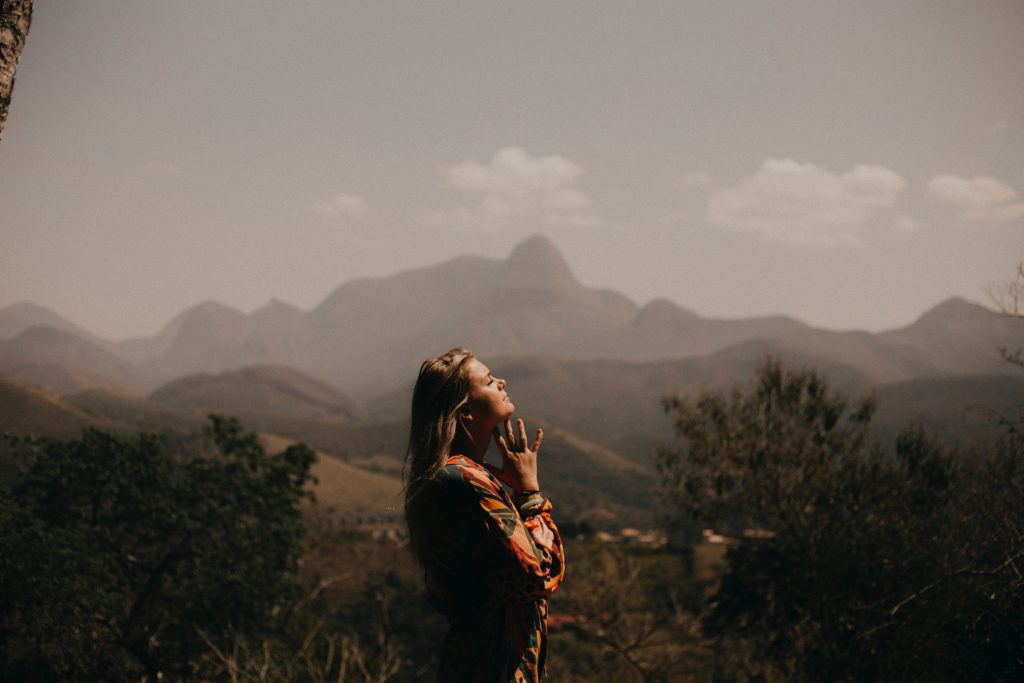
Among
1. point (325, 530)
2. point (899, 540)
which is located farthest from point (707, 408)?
point (325, 530)

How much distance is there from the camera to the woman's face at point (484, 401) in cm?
232

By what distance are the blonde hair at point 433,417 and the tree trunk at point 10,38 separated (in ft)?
6.08

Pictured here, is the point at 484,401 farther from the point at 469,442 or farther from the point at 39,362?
the point at 39,362

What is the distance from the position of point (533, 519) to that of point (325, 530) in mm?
33792

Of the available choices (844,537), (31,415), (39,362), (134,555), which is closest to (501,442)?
(31,415)

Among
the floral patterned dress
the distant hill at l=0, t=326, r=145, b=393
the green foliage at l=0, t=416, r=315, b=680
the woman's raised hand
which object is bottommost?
the green foliage at l=0, t=416, r=315, b=680

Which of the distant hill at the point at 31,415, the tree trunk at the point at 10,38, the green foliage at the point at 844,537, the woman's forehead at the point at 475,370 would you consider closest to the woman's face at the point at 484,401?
the woman's forehead at the point at 475,370

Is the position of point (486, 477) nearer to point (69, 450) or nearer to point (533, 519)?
point (533, 519)

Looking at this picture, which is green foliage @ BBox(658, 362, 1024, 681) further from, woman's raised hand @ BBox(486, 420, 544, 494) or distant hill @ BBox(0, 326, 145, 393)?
distant hill @ BBox(0, 326, 145, 393)

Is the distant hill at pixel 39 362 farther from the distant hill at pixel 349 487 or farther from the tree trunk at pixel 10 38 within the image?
the distant hill at pixel 349 487

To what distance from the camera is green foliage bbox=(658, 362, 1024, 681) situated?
6727 mm

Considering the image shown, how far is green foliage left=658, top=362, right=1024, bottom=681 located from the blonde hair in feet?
19.0

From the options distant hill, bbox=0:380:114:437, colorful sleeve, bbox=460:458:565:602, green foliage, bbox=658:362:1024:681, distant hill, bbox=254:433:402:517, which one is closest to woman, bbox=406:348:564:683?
colorful sleeve, bbox=460:458:565:602

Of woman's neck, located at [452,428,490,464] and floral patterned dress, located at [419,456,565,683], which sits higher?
woman's neck, located at [452,428,490,464]
